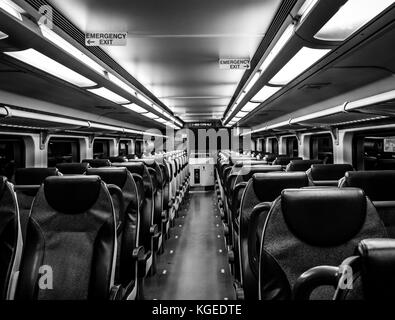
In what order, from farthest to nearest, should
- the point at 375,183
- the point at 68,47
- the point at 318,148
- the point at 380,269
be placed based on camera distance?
1. the point at 318,148
2. the point at 375,183
3. the point at 68,47
4. the point at 380,269

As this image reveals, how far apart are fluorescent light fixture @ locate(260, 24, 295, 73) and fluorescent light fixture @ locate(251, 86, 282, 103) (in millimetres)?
1070

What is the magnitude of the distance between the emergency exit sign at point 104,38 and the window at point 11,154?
3325 millimetres

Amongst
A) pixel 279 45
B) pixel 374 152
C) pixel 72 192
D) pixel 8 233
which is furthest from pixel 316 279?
pixel 374 152

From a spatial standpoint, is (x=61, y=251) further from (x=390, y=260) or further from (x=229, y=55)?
(x=229, y=55)

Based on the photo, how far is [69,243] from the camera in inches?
76.1

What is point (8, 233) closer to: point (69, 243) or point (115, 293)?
point (69, 243)

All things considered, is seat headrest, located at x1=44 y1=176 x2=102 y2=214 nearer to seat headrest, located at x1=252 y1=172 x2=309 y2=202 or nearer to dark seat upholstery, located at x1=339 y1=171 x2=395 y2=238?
seat headrest, located at x1=252 y1=172 x2=309 y2=202

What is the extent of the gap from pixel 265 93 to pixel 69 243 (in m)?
3.35

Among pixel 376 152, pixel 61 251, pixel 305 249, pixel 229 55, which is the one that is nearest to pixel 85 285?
pixel 61 251

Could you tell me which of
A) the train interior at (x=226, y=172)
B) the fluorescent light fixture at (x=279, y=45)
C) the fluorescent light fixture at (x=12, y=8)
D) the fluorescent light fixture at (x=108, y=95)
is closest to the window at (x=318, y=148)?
the train interior at (x=226, y=172)

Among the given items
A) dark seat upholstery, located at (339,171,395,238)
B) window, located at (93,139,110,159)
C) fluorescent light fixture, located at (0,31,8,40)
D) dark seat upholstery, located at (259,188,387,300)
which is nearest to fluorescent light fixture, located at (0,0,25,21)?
fluorescent light fixture, located at (0,31,8,40)

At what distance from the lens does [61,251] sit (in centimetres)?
193
